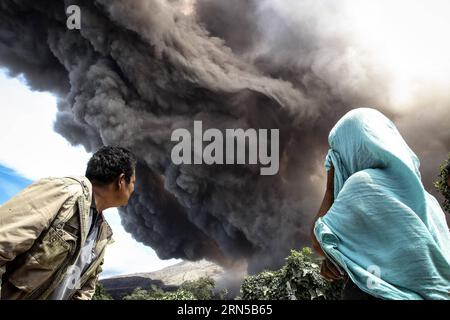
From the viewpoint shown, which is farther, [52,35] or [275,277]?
[52,35]

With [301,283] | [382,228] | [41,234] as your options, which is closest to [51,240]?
[41,234]

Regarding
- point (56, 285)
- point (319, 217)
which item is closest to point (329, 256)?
point (319, 217)

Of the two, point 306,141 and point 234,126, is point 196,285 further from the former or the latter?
point 306,141

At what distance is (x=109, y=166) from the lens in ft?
7.58

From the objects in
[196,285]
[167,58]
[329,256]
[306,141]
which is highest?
[167,58]

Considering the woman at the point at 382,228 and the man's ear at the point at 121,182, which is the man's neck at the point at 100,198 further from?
the woman at the point at 382,228

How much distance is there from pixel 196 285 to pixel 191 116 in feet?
42.8

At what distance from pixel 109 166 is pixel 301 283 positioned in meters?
15.3

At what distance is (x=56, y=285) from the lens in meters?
1.94

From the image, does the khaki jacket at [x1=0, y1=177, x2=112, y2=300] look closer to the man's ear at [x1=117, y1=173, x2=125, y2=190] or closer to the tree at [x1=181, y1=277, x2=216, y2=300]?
the man's ear at [x1=117, y1=173, x2=125, y2=190]

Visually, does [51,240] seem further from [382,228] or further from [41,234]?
[382,228]

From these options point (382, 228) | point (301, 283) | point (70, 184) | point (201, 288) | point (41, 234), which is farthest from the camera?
point (201, 288)

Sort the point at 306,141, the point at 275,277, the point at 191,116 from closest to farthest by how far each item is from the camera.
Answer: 1. the point at 275,277
2. the point at 191,116
3. the point at 306,141

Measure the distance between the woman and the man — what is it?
1.12 metres
